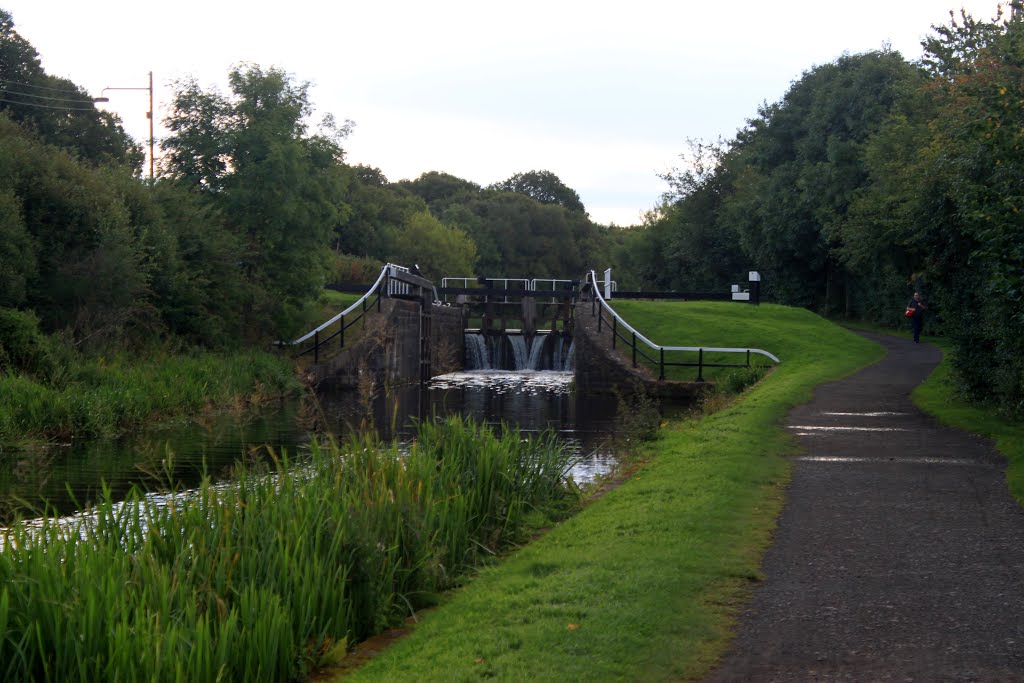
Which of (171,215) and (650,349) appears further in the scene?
(650,349)

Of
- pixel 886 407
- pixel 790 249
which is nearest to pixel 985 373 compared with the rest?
pixel 886 407

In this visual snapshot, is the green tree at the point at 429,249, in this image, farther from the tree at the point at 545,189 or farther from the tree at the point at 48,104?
the tree at the point at 545,189

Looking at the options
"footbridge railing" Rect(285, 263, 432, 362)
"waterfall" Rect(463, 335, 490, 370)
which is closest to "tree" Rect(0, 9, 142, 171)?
"footbridge railing" Rect(285, 263, 432, 362)

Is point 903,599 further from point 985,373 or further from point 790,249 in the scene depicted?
point 790,249

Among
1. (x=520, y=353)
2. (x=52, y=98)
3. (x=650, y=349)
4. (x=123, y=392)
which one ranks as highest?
(x=52, y=98)

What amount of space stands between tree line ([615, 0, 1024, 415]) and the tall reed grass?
24.7 feet

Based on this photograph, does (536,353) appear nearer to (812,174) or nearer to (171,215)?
(812,174)

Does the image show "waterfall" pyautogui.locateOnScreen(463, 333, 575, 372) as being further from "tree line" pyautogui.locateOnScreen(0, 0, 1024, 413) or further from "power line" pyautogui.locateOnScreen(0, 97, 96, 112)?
"power line" pyautogui.locateOnScreen(0, 97, 96, 112)

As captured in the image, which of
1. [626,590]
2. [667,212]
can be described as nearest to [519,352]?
[667,212]

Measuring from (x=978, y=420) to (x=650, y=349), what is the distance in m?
20.2

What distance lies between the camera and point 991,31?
87.4 ft

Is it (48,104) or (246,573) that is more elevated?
(48,104)

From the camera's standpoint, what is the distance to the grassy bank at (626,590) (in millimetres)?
5684

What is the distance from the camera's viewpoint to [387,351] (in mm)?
38094
